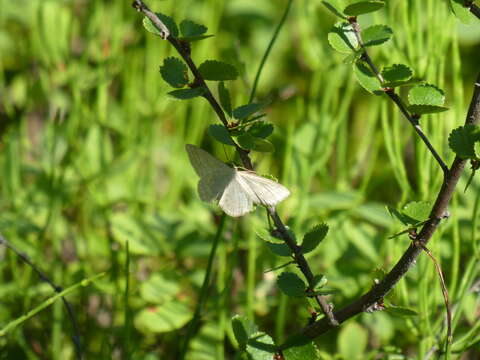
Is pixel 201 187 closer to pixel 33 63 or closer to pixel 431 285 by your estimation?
pixel 431 285

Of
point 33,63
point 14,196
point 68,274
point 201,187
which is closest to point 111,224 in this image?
point 68,274

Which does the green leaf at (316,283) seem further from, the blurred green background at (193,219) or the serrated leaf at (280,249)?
the blurred green background at (193,219)

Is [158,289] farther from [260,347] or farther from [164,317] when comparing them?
[260,347]

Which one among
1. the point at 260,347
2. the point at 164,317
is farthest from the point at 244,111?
the point at 164,317

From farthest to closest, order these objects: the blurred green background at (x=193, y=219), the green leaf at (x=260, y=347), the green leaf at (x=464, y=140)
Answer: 1. the blurred green background at (x=193, y=219)
2. the green leaf at (x=260, y=347)
3. the green leaf at (x=464, y=140)

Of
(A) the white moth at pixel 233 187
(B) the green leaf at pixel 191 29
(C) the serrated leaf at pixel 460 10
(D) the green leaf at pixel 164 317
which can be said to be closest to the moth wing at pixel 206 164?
(A) the white moth at pixel 233 187

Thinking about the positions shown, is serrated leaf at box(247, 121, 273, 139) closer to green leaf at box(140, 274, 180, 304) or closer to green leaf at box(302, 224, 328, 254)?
green leaf at box(302, 224, 328, 254)

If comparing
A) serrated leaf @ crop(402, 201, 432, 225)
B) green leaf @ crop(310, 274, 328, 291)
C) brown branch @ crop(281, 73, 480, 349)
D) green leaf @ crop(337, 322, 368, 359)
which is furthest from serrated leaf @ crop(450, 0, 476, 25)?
green leaf @ crop(337, 322, 368, 359)
